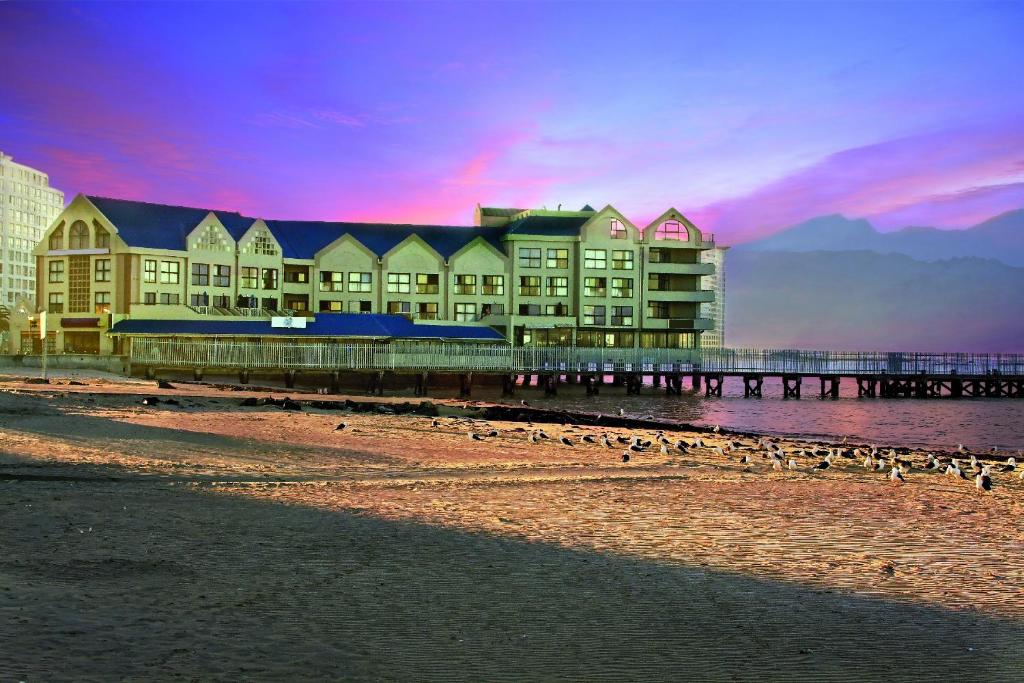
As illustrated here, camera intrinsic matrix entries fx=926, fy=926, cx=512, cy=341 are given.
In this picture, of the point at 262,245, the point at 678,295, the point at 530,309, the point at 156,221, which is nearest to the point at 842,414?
the point at 678,295

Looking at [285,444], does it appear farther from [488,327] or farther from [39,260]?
A: [39,260]

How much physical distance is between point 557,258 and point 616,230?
23.4 feet

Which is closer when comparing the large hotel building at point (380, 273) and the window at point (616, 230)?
the large hotel building at point (380, 273)

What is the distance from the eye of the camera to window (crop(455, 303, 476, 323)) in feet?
312

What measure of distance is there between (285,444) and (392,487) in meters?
8.91

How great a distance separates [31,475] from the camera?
1862 cm

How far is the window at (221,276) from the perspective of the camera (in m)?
86.1

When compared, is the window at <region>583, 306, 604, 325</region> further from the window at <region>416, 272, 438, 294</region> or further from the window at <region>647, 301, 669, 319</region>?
the window at <region>416, 272, 438, 294</region>

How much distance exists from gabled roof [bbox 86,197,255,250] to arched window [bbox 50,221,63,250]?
497 cm

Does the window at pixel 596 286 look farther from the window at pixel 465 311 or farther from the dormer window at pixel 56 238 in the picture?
the dormer window at pixel 56 238

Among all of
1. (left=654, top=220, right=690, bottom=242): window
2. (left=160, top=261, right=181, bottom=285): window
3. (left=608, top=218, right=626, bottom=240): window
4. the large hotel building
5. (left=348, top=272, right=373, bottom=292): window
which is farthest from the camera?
(left=654, top=220, right=690, bottom=242): window

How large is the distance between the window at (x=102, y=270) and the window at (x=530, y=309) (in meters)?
39.9

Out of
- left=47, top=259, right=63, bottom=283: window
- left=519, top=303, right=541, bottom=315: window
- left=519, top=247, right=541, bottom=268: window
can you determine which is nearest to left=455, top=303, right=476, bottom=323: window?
left=519, top=303, right=541, bottom=315: window

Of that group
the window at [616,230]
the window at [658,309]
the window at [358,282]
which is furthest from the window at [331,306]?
the window at [658,309]
